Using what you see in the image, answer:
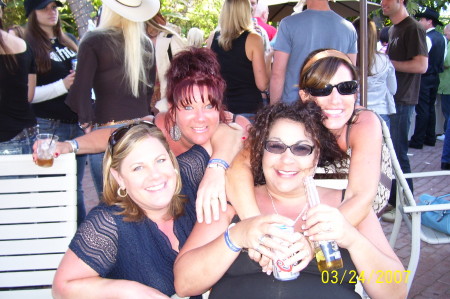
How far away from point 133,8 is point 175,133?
1.11m

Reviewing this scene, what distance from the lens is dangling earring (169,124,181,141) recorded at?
2598 mm

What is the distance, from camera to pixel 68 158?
243 centimetres

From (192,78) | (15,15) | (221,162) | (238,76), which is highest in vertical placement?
(15,15)

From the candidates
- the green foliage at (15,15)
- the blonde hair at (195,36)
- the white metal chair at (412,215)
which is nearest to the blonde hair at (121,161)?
the white metal chair at (412,215)

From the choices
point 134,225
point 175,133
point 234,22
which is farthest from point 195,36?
point 134,225

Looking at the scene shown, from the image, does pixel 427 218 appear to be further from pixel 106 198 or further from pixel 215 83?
pixel 106 198

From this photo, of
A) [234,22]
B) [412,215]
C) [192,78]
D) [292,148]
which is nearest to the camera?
[292,148]

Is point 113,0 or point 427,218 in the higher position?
point 113,0

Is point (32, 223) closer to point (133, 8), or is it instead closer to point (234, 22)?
point (133, 8)

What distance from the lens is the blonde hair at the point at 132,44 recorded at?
3027mm

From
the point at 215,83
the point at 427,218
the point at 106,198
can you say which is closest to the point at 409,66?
the point at 427,218

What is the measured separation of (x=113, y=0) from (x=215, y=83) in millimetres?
1241

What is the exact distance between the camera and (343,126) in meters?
2.42
